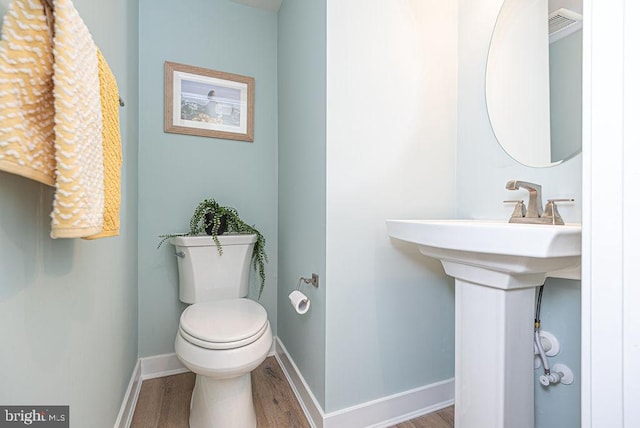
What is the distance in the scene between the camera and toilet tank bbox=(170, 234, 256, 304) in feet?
5.11

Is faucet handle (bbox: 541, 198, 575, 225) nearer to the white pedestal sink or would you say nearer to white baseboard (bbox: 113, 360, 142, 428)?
the white pedestal sink

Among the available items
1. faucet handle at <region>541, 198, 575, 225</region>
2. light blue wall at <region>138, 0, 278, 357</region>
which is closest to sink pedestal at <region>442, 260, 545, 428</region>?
faucet handle at <region>541, 198, 575, 225</region>

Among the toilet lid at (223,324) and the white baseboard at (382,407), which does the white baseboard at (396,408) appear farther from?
the toilet lid at (223,324)

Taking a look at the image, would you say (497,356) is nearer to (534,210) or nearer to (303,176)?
(534,210)

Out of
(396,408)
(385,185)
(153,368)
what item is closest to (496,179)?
(385,185)

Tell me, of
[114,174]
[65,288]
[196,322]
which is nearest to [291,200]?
[196,322]

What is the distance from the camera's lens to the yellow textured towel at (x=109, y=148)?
2.41 feet

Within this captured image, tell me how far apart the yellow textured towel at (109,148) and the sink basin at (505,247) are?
0.91 meters

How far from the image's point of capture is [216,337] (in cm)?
111

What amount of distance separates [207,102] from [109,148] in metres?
1.10

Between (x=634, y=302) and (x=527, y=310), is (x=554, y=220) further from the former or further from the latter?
(x=634, y=302)

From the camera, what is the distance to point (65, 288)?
72cm

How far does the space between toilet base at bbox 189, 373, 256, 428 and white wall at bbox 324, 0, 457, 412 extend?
0.36 metres

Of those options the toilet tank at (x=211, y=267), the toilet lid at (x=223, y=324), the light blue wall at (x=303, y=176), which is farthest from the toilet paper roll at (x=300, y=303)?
the toilet tank at (x=211, y=267)
